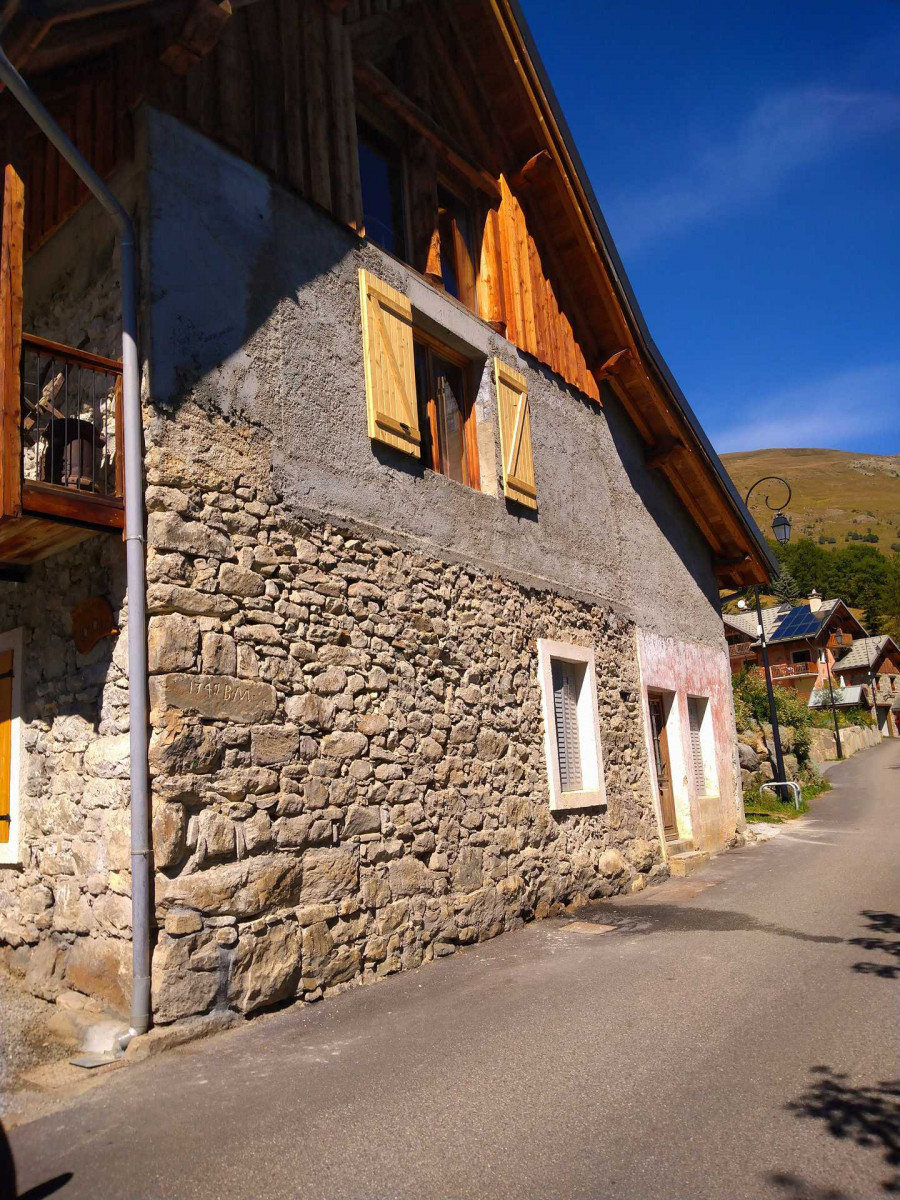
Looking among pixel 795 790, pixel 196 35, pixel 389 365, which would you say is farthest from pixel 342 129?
pixel 795 790

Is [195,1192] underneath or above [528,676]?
underneath

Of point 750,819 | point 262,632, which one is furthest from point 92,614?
point 750,819

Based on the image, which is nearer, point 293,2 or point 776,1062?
point 776,1062

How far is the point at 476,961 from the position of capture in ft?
21.9

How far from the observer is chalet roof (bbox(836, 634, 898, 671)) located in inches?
2084

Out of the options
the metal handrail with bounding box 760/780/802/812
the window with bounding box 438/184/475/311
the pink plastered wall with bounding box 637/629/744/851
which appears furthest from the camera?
the metal handrail with bounding box 760/780/802/812

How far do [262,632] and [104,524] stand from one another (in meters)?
1.17

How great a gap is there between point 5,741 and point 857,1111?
18.2ft

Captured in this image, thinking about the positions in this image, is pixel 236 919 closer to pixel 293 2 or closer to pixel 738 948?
pixel 738 948

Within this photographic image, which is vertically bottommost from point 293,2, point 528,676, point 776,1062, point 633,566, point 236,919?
point 776,1062

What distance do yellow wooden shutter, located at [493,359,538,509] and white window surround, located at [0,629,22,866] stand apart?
4412 millimetres

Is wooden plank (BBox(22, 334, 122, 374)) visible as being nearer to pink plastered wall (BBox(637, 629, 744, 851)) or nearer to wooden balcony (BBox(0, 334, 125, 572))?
wooden balcony (BBox(0, 334, 125, 572))

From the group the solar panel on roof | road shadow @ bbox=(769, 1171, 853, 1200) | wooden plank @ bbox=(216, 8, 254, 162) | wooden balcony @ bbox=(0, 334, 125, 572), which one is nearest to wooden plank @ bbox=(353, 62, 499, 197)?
wooden plank @ bbox=(216, 8, 254, 162)

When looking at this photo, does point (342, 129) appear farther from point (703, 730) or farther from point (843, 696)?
point (843, 696)
